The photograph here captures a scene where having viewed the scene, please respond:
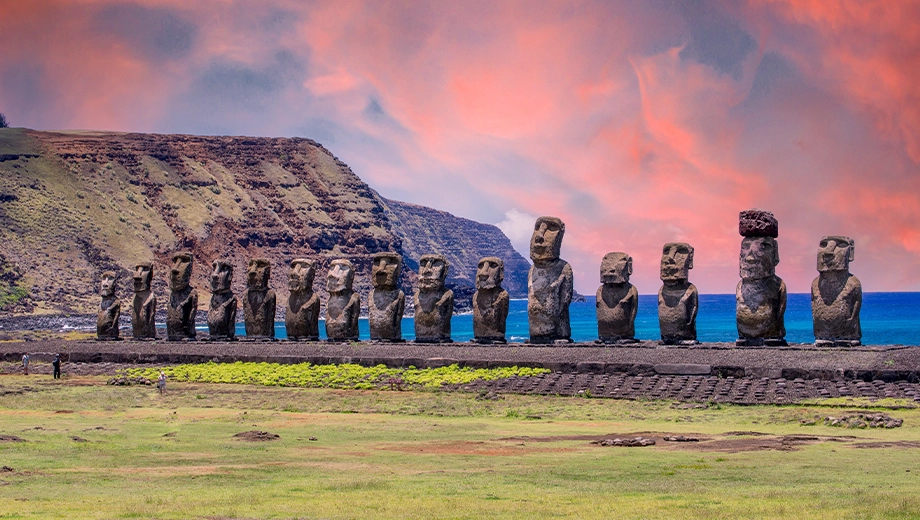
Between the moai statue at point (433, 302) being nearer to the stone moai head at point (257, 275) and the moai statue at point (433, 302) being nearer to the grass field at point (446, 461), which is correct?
the stone moai head at point (257, 275)

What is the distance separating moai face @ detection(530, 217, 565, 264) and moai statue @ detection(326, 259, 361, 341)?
644cm

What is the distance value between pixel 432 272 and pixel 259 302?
274 inches

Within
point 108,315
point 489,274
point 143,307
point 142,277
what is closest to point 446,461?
point 489,274

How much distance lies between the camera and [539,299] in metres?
29.7

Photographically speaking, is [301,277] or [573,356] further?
[301,277]

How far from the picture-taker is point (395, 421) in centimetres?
1877

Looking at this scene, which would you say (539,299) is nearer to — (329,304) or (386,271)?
(386,271)

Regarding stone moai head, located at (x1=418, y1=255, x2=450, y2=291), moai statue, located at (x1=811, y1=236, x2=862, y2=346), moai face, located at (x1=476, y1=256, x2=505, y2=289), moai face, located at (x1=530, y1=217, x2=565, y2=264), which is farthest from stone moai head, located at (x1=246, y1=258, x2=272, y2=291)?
moai statue, located at (x1=811, y1=236, x2=862, y2=346)

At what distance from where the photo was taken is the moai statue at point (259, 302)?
3491cm

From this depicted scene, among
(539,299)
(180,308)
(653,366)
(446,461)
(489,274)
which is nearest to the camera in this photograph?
(446,461)

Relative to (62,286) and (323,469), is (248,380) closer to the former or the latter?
(323,469)

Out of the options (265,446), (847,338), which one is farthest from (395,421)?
(847,338)

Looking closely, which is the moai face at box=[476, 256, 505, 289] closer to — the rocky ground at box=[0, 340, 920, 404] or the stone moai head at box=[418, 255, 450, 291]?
the stone moai head at box=[418, 255, 450, 291]

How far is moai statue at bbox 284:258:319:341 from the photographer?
3391 centimetres
